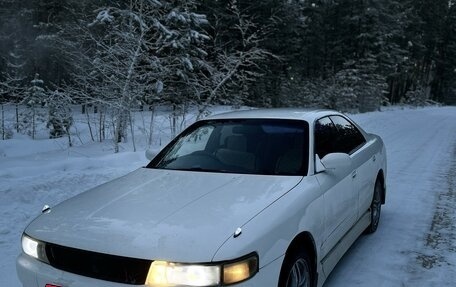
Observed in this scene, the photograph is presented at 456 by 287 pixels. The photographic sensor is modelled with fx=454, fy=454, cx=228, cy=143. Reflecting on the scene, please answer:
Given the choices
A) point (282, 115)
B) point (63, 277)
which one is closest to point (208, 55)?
point (282, 115)

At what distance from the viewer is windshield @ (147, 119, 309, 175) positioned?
3.67 metres

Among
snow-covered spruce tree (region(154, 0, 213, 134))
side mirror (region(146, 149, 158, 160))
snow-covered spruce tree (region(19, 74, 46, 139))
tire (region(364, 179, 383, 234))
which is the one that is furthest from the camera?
snow-covered spruce tree (region(19, 74, 46, 139))

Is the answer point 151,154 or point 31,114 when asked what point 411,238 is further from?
point 31,114

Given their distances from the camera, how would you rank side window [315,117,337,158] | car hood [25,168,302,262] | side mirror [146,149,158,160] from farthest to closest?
side mirror [146,149,158,160], side window [315,117,337,158], car hood [25,168,302,262]

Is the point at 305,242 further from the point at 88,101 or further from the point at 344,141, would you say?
the point at 88,101

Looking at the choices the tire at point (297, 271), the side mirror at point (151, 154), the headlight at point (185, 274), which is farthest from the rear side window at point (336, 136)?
the headlight at point (185, 274)

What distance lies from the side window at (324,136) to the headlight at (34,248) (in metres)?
2.23

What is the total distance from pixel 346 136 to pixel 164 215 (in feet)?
8.90

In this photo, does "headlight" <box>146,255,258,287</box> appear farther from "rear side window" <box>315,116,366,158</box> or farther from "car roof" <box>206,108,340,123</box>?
"car roof" <box>206,108,340,123</box>

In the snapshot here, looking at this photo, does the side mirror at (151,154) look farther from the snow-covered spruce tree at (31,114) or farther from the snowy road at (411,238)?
the snow-covered spruce tree at (31,114)

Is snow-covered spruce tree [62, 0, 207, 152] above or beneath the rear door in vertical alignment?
above

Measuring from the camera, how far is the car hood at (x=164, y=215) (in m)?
2.43

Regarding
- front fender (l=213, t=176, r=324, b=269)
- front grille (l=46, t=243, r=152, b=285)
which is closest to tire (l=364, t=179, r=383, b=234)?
front fender (l=213, t=176, r=324, b=269)

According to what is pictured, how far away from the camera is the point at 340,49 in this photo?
37219 mm
